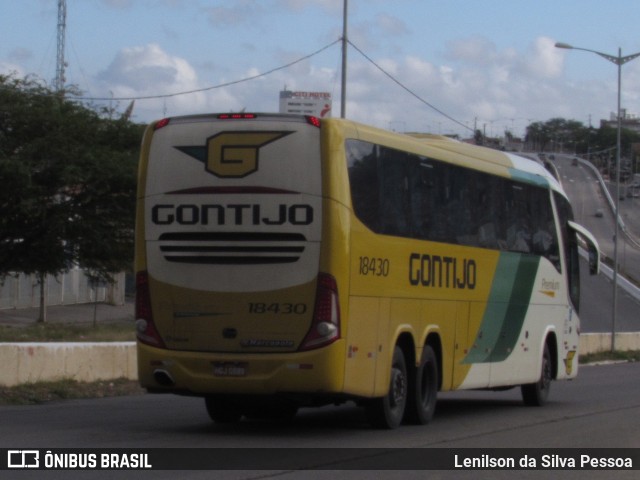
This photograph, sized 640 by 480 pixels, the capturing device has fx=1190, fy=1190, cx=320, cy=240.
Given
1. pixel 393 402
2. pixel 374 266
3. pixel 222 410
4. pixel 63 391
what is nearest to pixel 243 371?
pixel 374 266

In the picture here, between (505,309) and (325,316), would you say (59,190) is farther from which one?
(325,316)

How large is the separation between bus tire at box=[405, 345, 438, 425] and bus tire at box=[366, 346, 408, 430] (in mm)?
219

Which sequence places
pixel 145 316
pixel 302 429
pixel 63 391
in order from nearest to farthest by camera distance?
1. pixel 145 316
2. pixel 302 429
3. pixel 63 391

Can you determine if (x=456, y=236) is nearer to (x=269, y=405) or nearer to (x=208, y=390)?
(x=269, y=405)

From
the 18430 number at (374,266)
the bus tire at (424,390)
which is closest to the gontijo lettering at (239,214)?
the 18430 number at (374,266)

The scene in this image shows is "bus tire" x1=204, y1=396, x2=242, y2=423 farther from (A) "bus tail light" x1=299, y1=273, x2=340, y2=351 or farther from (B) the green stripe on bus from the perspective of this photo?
(B) the green stripe on bus

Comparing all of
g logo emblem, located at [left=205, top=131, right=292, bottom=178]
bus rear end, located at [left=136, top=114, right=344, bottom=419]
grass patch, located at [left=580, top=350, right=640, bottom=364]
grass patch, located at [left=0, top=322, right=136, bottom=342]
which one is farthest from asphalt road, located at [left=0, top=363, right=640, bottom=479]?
grass patch, located at [left=580, top=350, right=640, bottom=364]

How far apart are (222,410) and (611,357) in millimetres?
27787

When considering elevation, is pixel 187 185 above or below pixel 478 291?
above

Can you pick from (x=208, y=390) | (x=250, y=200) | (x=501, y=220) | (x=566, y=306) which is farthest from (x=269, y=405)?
(x=566, y=306)

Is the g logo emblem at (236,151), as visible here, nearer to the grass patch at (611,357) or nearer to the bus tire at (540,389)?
the bus tire at (540,389)

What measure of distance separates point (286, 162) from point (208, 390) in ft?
8.53

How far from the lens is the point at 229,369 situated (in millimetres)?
12766

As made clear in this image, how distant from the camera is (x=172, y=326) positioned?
42.8 feet
